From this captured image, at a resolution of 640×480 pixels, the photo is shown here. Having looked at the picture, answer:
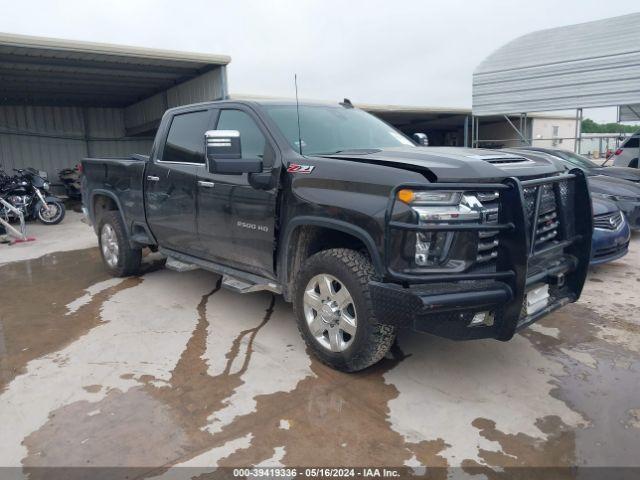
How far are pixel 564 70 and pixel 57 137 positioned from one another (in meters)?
16.5

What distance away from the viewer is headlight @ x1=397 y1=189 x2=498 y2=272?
2.89 meters

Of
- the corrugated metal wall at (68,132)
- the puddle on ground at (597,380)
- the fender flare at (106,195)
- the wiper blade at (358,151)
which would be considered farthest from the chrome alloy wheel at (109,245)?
the corrugated metal wall at (68,132)

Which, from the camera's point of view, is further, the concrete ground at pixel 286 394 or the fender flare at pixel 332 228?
the fender flare at pixel 332 228

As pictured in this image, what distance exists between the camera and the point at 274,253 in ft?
12.7

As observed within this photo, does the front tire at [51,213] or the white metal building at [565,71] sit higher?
the white metal building at [565,71]

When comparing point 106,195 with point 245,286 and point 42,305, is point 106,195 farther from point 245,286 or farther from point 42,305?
point 245,286

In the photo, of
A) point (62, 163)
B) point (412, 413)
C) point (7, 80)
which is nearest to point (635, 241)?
point (412, 413)

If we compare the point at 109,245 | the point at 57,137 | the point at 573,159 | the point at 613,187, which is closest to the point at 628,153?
the point at 573,159

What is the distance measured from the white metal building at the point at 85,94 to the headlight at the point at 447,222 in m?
9.62

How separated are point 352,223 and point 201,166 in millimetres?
1946

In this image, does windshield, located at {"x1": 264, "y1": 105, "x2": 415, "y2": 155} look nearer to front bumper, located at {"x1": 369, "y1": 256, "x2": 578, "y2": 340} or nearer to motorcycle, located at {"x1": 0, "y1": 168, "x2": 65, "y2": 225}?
front bumper, located at {"x1": 369, "y1": 256, "x2": 578, "y2": 340}

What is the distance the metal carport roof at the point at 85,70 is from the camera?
33.4ft

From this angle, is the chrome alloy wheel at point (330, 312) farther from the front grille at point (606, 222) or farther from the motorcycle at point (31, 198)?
the motorcycle at point (31, 198)

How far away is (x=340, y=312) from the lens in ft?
11.1
